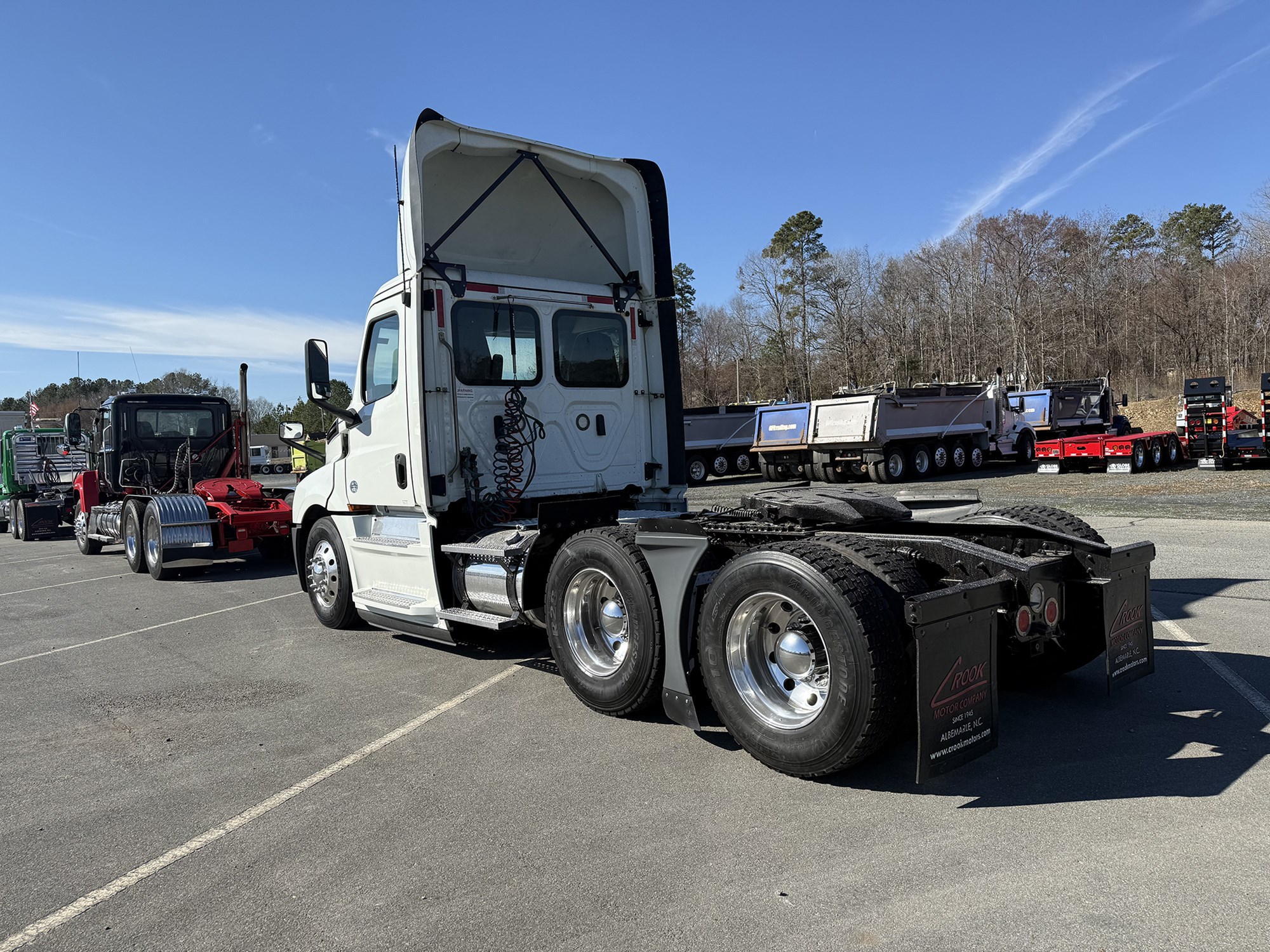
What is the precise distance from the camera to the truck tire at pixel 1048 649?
4.47 metres

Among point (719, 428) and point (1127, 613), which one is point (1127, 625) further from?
point (719, 428)

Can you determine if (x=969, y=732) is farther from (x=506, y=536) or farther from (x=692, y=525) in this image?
(x=506, y=536)

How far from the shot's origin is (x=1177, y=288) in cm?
5381

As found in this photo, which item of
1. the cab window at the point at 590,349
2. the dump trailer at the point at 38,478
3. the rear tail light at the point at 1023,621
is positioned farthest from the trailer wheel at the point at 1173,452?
the dump trailer at the point at 38,478

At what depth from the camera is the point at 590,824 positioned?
3.49 meters

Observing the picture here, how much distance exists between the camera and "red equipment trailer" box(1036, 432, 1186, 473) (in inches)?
867

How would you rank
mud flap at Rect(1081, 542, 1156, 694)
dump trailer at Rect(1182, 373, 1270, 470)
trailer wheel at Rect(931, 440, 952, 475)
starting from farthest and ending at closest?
trailer wheel at Rect(931, 440, 952, 475), dump trailer at Rect(1182, 373, 1270, 470), mud flap at Rect(1081, 542, 1156, 694)

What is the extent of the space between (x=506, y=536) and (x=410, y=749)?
1.71 m

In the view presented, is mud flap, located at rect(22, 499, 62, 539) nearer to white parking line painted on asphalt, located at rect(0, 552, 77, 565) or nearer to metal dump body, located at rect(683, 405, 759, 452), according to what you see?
white parking line painted on asphalt, located at rect(0, 552, 77, 565)

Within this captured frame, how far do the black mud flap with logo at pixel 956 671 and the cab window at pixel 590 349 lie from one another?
406cm

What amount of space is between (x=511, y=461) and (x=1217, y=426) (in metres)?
23.5

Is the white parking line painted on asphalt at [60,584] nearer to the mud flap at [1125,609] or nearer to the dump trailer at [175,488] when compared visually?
the dump trailer at [175,488]

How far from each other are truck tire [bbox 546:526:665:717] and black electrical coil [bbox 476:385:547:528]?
1230 millimetres

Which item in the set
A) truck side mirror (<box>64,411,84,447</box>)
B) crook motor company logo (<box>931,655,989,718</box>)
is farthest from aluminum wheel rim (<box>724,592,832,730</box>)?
truck side mirror (<box>64,411,84,447</box>)
